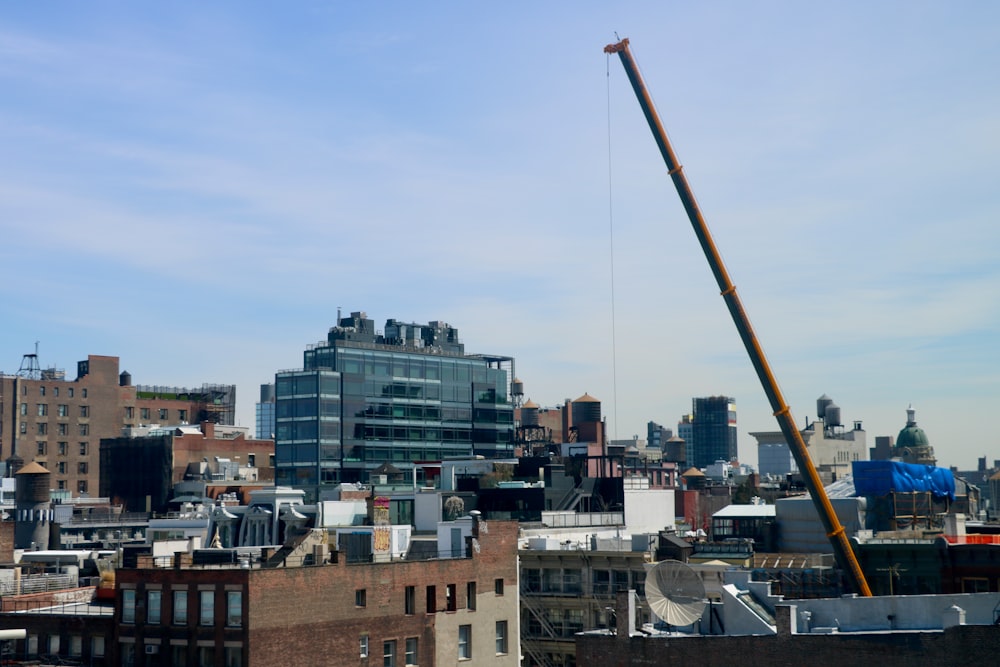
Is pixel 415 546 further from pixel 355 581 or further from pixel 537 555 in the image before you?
pixel 355 581

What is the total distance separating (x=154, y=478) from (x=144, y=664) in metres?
130

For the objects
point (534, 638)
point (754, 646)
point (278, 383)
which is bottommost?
point (534, 638)

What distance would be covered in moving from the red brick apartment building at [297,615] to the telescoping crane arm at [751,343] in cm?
2481

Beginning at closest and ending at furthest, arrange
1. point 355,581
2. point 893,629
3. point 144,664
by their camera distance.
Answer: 1. point 893,629
2. point 144,664
3. point 355,581

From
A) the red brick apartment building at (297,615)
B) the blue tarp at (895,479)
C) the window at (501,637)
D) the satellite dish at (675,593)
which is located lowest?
the window at (501,637)

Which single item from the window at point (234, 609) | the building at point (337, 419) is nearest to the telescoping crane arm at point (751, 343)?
the window at point (234, 609)

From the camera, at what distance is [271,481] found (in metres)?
196

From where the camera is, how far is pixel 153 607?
7069 centimetres

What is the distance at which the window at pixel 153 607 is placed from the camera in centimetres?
7056

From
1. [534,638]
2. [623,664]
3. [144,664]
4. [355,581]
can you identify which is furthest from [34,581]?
[623,664]

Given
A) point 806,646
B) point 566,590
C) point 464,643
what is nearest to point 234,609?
point 464,643

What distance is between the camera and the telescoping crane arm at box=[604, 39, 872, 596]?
81625 millimetres

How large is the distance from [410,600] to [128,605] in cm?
1760

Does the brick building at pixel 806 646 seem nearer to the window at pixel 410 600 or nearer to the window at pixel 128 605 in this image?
the window at pixel 410 600
